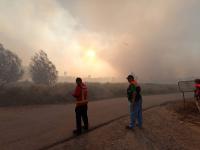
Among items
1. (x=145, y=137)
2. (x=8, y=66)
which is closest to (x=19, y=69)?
(x=8, y=66)

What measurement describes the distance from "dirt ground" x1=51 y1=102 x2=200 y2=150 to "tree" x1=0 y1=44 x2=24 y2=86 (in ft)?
160

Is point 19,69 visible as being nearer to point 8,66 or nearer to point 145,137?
point 8,66

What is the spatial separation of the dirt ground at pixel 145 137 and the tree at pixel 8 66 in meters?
48.7

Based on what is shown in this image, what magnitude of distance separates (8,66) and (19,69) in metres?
5.91

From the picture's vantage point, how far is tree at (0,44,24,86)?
5560cm

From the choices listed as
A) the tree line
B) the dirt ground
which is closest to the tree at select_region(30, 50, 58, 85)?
the tree line

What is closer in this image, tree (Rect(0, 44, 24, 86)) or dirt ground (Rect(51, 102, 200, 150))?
dirt ground (Rect(51, 102, 200, 150))

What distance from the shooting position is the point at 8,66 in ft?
190

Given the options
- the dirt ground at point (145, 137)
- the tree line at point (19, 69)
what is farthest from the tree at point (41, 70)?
the dirt ground at point (145, 137)

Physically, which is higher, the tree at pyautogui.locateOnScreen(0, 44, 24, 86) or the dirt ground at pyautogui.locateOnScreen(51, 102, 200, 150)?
the tree at pyautogui.locateOnScreen(0, 44, 24, 86)

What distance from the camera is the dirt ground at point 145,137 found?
7785 millimetres

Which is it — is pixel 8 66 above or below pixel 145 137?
above

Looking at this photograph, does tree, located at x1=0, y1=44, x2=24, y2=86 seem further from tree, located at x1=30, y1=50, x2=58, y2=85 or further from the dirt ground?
the dirt ground

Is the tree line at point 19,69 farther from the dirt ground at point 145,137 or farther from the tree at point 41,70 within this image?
the dirt ground at point 145,137
